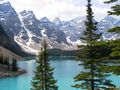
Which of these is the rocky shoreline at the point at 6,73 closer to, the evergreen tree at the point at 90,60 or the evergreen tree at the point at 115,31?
the evergreen tree at the point at 90,60

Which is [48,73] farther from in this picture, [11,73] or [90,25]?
[11,73]

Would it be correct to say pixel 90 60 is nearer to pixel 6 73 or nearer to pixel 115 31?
pixel 115 31

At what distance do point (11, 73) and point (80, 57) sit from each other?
153273 mm

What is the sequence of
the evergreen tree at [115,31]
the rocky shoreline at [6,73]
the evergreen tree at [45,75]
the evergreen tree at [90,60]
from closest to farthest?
the evergreen tree at [115,31] < the evergreen tree at [90,60] < the evergreen tree at [45,75] < the rocky shoreline at [6,73]

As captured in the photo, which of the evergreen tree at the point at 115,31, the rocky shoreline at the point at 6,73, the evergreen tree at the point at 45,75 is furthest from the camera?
the rocky shoreline at the point at 6,73

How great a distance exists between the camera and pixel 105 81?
2611 centimetres

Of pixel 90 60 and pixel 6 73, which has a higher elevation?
pixel 6 73

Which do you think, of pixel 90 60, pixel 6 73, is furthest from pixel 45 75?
pixel 6 73

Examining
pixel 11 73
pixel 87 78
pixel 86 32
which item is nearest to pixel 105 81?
pixel 87 78

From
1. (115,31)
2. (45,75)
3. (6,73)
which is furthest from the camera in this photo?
(6,73)

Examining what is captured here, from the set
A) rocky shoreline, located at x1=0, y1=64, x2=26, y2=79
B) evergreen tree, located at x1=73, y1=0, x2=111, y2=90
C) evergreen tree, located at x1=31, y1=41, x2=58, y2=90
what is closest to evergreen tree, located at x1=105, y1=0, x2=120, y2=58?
evergreen tree, located at x1=73, y1=0, x2=111, y2=90

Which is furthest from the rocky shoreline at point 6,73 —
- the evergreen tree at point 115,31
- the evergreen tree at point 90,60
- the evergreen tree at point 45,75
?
the evergreen tree at point 115,31

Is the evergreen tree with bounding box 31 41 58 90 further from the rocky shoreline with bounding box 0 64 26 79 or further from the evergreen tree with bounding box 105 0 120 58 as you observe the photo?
the rocky shoreline with bounding box 0 64 26 79

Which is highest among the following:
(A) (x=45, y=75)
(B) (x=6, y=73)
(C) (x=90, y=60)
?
(B) (x=6, y=73)
